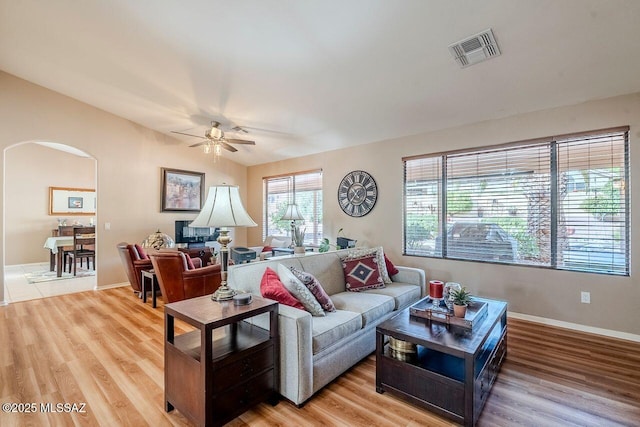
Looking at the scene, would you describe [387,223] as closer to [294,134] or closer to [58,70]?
[294,134]

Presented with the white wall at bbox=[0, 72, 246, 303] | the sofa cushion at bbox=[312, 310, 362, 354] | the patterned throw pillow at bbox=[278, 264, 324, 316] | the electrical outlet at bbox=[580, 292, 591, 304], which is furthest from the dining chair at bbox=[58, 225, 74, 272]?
the electrical outlet at bbox=[580, 292, 591, 304]

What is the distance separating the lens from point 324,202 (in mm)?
5867

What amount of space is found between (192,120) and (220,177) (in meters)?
2.03

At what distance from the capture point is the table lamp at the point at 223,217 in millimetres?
2123

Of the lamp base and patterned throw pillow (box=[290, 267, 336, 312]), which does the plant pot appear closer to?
patterned throw pillow (box=[290, 267, 336, 312])

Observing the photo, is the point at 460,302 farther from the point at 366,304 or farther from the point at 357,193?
the point at 357,193

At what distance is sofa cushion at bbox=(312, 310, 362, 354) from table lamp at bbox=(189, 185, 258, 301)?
69cm

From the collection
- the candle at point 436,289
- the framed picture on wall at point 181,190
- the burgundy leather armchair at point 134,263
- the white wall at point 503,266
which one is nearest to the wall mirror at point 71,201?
the framed picture on wall at point 181,190

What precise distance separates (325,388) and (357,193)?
354cm

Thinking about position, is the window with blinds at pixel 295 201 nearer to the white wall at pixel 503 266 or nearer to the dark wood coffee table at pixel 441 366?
the white wall at pixel 503 266

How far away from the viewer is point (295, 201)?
6488mm

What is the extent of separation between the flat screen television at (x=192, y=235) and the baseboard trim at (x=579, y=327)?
Result: 5.48 metres

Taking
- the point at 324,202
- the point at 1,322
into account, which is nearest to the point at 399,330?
the point at 324,202

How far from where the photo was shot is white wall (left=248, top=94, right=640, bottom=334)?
3164 millimetres
